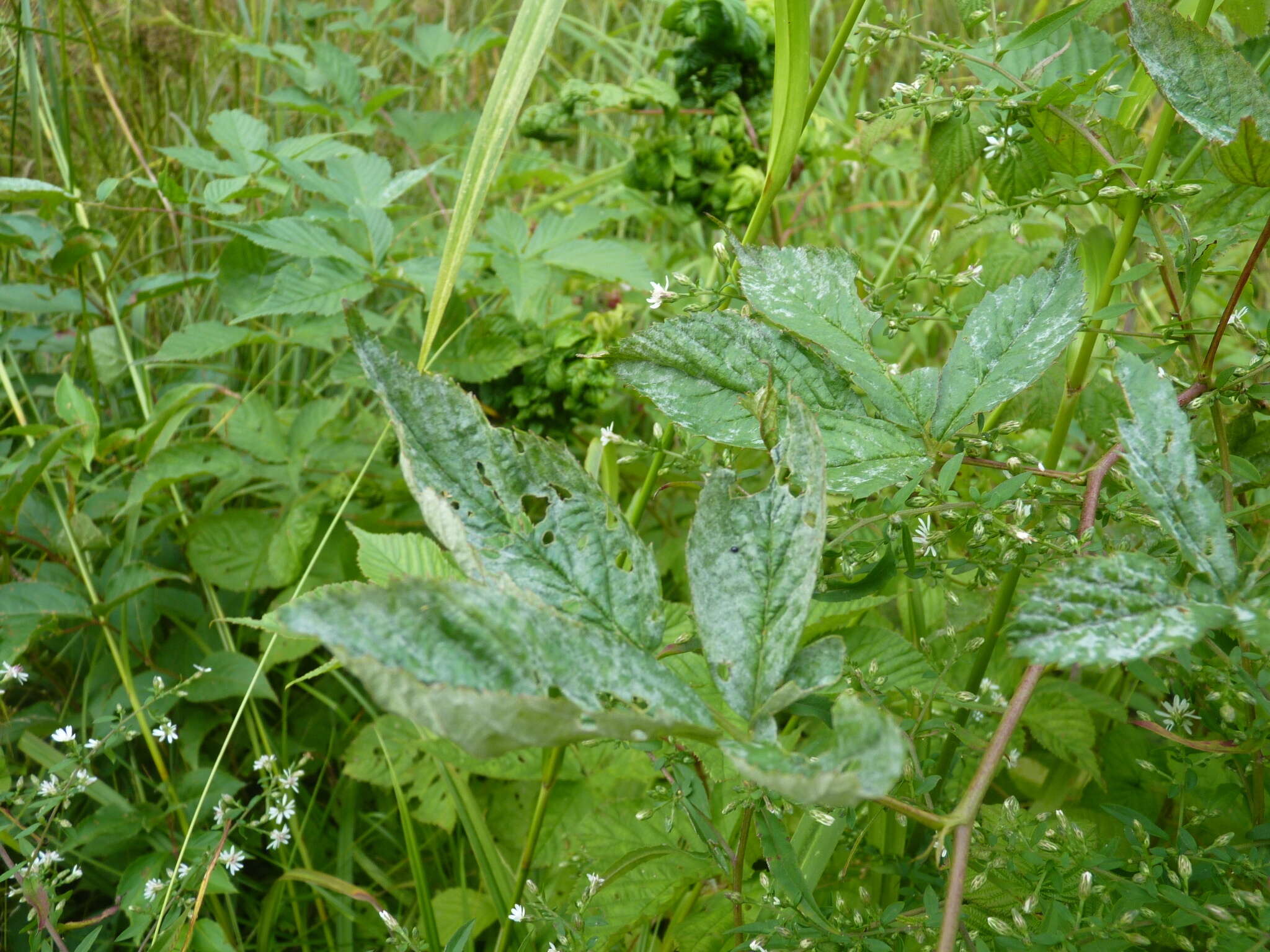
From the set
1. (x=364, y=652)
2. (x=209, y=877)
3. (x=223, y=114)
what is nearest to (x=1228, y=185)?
(x=364, y=652)

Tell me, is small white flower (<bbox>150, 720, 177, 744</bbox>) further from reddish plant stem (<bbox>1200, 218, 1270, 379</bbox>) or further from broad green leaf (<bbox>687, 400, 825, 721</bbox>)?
reddish plant stem (<bbox>1200, 218, 1270, 379</bbox>)

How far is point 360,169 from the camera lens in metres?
1.51

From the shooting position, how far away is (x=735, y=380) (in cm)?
63

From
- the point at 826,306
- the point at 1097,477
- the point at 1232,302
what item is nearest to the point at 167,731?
the point at 826,306

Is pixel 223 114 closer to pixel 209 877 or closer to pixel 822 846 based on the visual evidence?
pixel 209 877

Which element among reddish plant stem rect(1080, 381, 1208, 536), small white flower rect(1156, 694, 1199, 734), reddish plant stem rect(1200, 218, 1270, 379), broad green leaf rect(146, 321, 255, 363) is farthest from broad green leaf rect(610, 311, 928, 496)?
broad green leaf rect(146, 321, 255, 363)

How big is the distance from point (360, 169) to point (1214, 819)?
Answer: 4.63ft

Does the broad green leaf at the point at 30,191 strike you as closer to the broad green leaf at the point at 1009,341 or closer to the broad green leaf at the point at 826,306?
the broad green leaf at the point at 826,306

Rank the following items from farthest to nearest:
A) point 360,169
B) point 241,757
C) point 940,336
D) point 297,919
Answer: point 940,336 < point 360,169 < point 241,757 < point 297,919

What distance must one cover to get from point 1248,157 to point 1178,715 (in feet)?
1.38

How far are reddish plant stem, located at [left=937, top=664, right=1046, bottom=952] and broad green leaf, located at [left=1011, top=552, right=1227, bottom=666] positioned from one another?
0.11 feet

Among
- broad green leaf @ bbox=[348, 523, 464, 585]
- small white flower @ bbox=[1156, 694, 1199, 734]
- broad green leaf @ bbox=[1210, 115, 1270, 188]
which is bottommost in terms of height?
broad green leaf @ bbox=[348, 523, 464, 585]

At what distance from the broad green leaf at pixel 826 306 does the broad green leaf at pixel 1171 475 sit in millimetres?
166

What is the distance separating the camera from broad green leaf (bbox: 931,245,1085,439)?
0.60m
